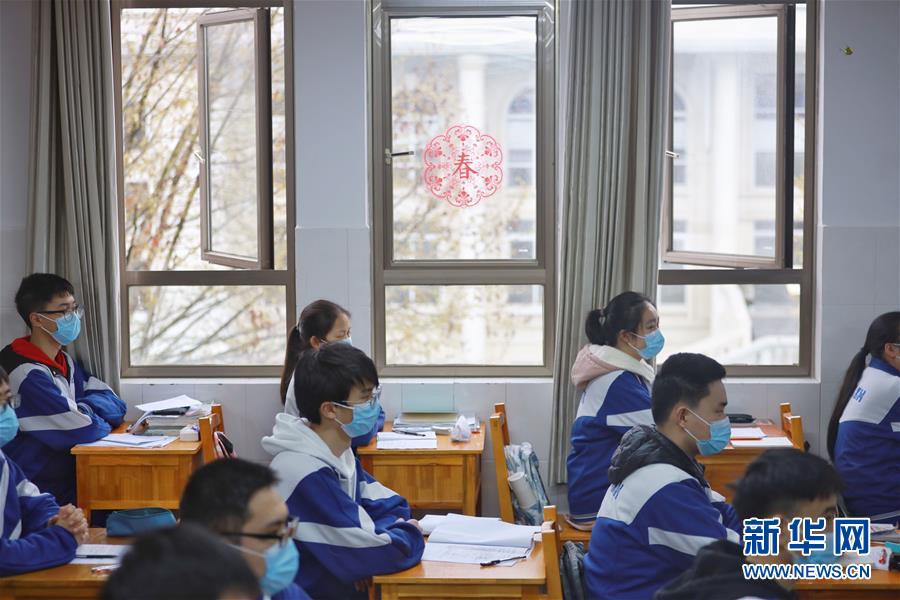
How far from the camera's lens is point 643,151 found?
4664mm

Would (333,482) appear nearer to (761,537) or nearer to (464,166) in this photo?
(761,537)

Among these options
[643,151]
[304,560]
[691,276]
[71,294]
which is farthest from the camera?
[691,276]

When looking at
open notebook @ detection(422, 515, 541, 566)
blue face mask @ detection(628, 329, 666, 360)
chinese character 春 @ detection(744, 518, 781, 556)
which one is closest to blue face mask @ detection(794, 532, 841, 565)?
chinese character 春 @ detection(744, 518, 781, 556)

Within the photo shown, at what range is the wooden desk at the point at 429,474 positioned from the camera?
4.30 meters

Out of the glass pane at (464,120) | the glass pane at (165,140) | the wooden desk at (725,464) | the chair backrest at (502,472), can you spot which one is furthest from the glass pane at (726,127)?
the glass pane at (165,140)

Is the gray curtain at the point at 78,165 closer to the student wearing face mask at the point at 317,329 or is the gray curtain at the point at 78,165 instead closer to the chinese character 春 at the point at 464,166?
the student wearing face mask at the point at 317,329

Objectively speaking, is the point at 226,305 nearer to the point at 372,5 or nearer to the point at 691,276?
the point at 372,5

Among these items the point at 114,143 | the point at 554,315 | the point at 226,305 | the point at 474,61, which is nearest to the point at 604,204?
the point at 554,315

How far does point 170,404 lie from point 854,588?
3.06 metres

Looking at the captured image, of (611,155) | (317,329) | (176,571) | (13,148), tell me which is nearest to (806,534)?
(176,571)

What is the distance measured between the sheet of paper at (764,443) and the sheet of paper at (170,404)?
2.42m

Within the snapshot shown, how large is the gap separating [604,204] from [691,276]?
0.63 meters

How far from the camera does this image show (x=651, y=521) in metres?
2.54

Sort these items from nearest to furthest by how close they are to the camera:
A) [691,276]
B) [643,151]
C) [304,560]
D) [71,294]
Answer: [304,560]
[71,294]
[643,151]
[691,276]
